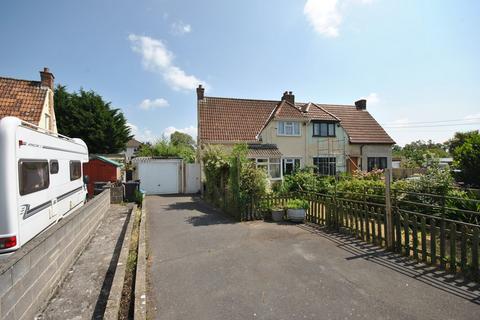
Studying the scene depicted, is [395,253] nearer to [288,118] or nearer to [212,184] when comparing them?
[212,184]

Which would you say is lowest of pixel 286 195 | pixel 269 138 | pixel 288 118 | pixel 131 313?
pixel 131 313

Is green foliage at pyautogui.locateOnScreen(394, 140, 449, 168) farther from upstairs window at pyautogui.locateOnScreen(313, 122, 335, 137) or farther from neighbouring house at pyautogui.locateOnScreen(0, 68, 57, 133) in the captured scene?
neighbouring house at pyautogui.locateOnScreen(0, 68, 57, 133)

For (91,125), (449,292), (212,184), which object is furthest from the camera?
(91,125)

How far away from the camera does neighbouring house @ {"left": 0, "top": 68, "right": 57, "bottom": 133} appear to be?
534 inches

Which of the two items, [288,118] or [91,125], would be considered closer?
[288,118]

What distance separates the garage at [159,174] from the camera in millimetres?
20156

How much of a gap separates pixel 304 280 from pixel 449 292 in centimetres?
237

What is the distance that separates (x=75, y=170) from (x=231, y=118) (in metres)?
13.8

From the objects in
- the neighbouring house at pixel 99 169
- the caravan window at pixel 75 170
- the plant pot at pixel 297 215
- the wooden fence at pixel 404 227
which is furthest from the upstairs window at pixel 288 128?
the caravan window at pixel 75 170

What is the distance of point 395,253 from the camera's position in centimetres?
637

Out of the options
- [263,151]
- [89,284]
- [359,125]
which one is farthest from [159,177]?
[359,125]

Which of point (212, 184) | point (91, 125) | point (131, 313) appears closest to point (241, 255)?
point (131, 313)

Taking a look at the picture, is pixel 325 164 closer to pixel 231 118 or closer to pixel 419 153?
pixel 231 118

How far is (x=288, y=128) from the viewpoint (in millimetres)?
21266
